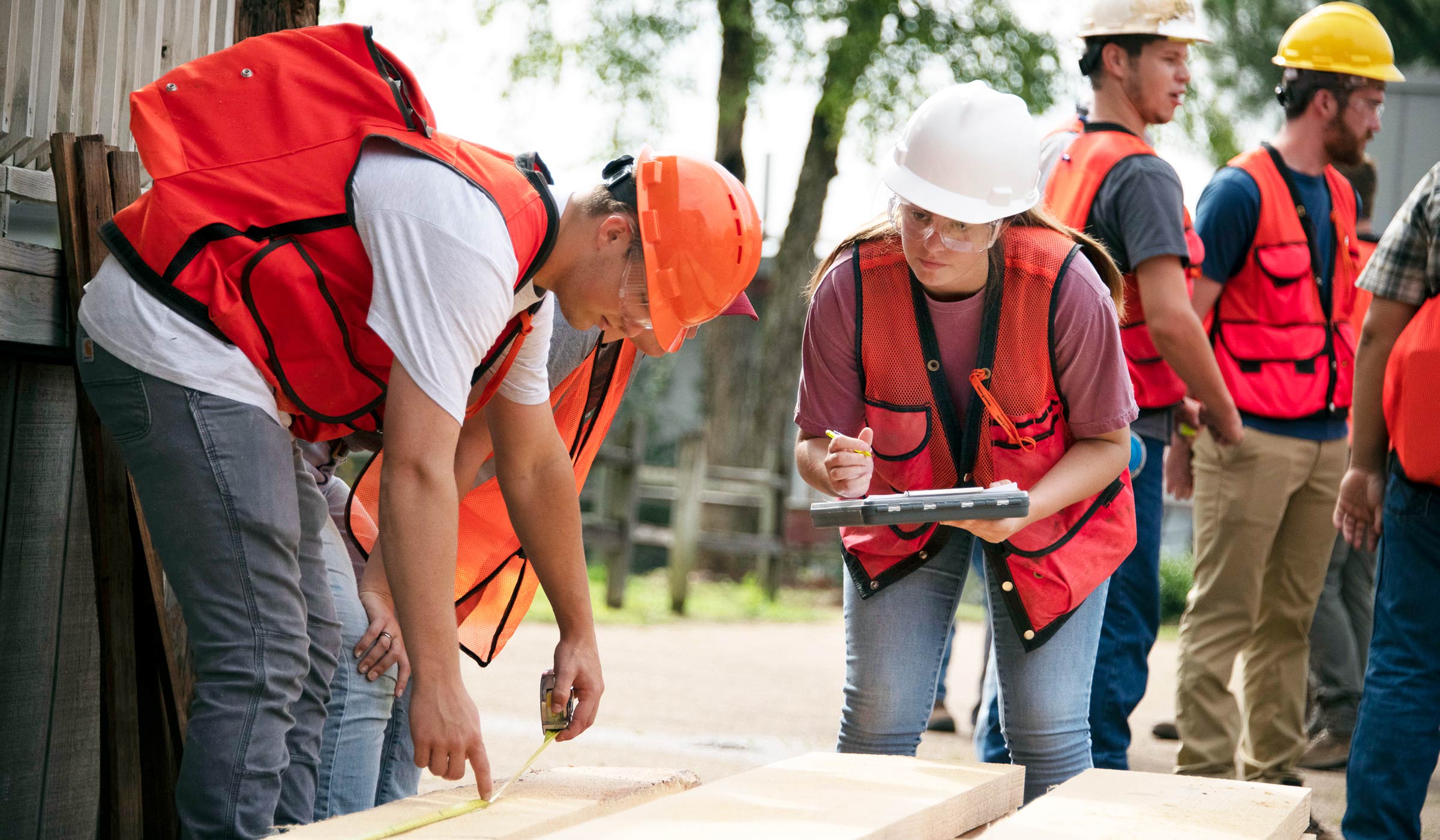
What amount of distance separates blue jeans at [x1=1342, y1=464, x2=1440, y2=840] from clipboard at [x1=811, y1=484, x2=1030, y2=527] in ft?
4.75

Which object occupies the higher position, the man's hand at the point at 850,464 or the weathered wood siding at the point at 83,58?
the weathered wood siding at the point at 83,58

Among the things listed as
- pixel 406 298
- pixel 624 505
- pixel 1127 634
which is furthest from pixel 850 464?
pixel 624 505

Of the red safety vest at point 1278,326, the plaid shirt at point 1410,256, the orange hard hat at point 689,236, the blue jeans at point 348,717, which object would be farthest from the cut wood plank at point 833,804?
the red safety vest at point 1278,326

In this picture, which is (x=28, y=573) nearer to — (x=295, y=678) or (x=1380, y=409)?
(x=295, y=678)

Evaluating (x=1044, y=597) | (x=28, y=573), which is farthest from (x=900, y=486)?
(x=28, y=573)

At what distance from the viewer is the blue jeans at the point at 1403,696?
3584 mm

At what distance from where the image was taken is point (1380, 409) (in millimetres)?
3928

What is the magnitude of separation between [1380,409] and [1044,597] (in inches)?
57.8

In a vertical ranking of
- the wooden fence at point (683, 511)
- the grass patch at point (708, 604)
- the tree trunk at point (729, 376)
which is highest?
the tree trunk at point (729, 376)

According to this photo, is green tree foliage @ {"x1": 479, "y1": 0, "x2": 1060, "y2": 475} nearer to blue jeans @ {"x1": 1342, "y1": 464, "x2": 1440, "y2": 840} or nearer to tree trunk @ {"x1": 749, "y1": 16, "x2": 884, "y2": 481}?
tree trunk @ {"x1": 749, "y1": 16, "x2": 884, "y2": 481}

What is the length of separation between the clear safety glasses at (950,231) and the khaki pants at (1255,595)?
212 centimetres

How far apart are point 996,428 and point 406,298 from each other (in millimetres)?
1374

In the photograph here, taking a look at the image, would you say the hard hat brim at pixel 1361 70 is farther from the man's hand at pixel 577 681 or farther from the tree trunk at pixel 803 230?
the tree trunk at pixel 803 230

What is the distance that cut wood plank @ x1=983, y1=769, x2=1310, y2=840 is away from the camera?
233 centimetres
